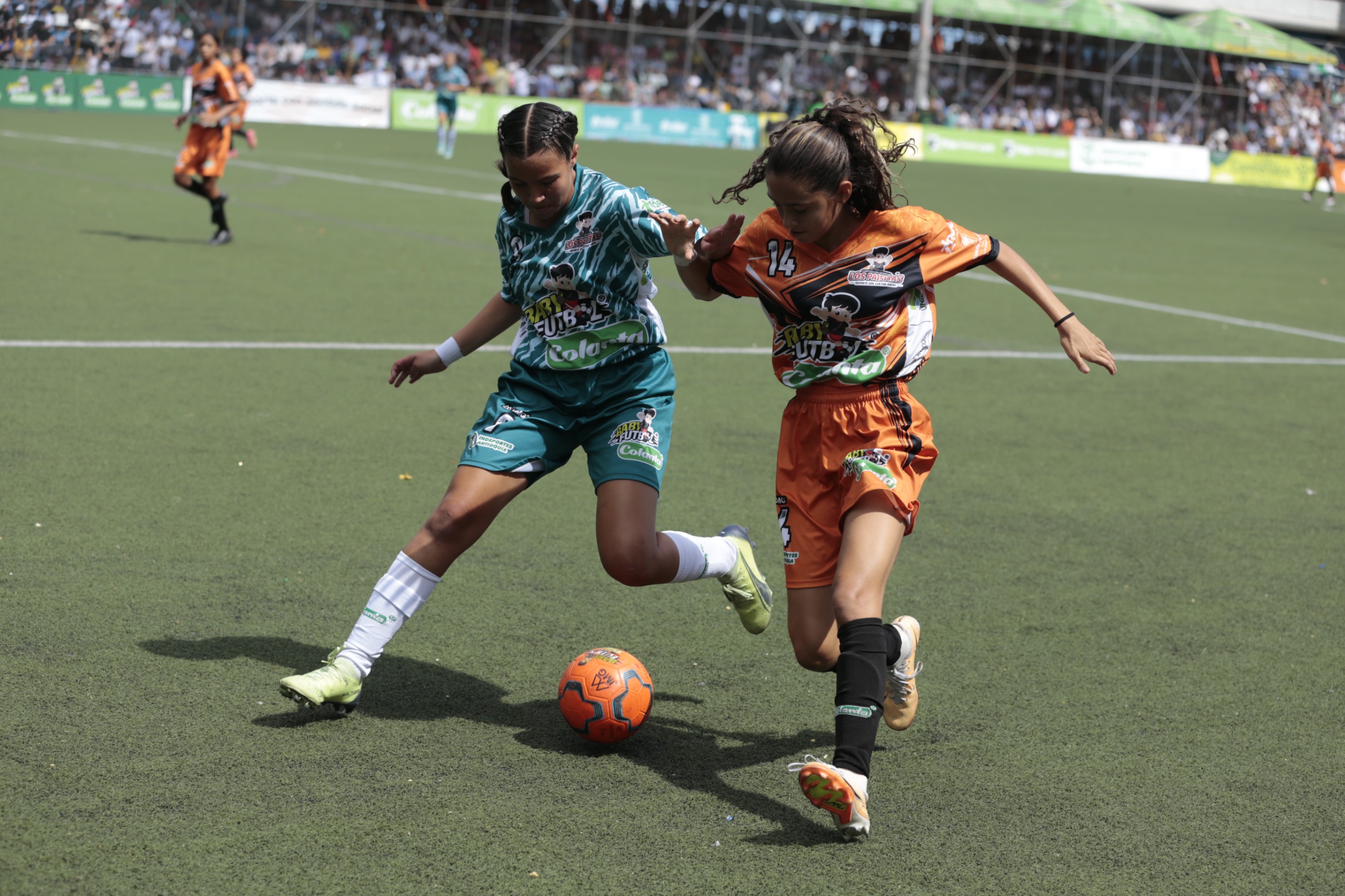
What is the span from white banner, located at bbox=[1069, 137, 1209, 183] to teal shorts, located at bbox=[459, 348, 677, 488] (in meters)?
43.1

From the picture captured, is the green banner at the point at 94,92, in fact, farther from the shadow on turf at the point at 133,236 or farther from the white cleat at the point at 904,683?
the white cleat at the point at 904,683

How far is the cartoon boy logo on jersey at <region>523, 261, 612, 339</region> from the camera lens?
446 centimetres

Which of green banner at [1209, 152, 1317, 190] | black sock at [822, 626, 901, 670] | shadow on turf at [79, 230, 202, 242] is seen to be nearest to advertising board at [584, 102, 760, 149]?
green banner at [1209, 152, 1317, 190]

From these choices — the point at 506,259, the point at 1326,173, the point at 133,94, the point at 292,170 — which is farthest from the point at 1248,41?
the point at 506,259

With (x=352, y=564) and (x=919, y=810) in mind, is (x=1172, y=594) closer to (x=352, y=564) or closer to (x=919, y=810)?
(x=919, y=810)

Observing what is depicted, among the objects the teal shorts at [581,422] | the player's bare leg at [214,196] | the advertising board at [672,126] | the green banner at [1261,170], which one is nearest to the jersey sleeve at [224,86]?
the player's bare leg at [214,196]

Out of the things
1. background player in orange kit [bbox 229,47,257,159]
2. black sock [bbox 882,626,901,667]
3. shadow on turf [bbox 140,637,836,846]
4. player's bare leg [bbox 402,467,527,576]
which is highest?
background player in orange kit [bbox 229,47,257,159]

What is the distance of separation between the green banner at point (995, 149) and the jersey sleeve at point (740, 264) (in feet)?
132

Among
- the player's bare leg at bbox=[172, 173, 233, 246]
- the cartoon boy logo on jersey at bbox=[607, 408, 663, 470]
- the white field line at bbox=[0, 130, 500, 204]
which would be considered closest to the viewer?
the cartoon boy logo on jersey at bbox=[607, 408, 663, 470]

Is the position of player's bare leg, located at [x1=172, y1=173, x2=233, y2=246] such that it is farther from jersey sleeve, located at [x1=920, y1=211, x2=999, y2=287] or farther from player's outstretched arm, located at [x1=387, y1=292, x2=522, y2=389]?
jersey sleeve, located at [x1=920, y1=211, x2=999, y2=287]

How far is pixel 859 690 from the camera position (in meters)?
3.72

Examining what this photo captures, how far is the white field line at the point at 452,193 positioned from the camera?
14070 mm

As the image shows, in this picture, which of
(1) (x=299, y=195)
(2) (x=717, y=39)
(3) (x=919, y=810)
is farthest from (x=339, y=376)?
(2) (x=717, y=39)

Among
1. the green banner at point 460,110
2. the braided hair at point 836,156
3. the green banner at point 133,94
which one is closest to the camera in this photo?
the braided hair at point 836,156
